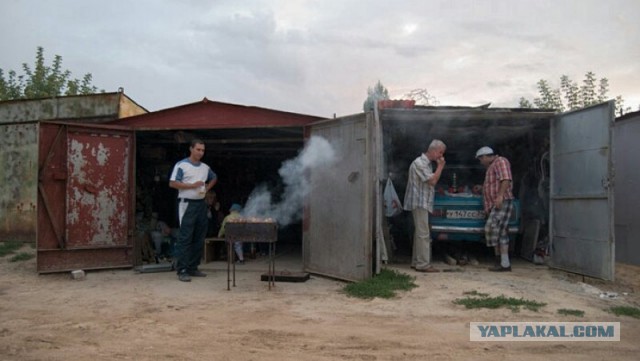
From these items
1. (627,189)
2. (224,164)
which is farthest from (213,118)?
(627,189)

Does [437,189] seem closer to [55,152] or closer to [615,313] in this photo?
[615,313]

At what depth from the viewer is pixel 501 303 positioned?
589 cm

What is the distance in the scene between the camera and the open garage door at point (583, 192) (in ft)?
23.2

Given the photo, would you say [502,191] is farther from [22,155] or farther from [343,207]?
[22,155]

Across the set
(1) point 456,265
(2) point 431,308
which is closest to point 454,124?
(1) point 456,265

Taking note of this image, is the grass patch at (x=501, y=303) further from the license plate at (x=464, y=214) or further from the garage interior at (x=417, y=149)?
the garage interior at (x=417, y=149)

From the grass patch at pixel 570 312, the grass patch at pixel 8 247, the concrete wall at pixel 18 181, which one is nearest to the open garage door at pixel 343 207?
the grass patch at pixel 570 312

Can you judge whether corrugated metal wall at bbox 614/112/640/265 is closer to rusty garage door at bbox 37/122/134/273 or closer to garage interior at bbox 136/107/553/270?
garage interior at bbox 136/107/553/270

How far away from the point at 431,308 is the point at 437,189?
3621mm

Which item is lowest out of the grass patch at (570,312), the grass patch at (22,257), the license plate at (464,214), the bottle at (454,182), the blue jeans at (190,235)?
the grass patch at (22,257)

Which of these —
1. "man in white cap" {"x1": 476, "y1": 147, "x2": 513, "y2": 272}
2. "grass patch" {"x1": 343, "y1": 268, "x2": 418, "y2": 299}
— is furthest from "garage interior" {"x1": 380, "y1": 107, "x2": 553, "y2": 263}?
"grass patch" {"x1": 343, "y1": 268, "x2": 418, "y2": 299}

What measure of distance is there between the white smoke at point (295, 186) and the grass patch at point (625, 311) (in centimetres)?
449

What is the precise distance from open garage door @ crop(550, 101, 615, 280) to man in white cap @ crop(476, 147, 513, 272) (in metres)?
0.91

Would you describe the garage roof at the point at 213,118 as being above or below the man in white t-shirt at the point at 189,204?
above
